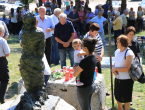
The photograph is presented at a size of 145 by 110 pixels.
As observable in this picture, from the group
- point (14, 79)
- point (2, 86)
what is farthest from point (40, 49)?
point (14, 79)

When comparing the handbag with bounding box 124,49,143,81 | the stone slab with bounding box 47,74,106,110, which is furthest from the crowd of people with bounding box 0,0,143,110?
the stone slab with bounding box 47,74,106,110

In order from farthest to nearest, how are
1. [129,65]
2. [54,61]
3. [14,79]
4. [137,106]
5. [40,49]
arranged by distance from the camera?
1. [54,61]
2. [14,79]
3. [137,106]
4. [129,65]
5. [40,49]

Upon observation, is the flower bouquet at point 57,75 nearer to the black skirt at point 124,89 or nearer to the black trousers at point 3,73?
the black trousers at point 3,73

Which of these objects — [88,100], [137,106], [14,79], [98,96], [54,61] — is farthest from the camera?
[54,61]

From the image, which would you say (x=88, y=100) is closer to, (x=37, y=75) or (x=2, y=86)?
(x=37, y=75)

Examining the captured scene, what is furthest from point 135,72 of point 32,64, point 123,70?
point 32,64

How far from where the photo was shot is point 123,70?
15.7 feet

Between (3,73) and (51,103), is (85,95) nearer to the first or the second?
(51,103)

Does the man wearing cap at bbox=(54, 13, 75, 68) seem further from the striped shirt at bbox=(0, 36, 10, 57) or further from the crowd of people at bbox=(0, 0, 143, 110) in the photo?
the striped shirt at bbox=(0, 36, 10, 57)

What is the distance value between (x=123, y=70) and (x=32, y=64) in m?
1.96

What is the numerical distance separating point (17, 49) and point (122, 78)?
29.1 ft

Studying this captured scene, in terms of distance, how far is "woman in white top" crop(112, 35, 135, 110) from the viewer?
4.74 meters

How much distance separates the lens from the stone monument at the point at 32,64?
3592 millimetres

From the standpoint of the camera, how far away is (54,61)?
9.48 metres
